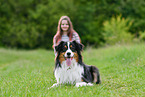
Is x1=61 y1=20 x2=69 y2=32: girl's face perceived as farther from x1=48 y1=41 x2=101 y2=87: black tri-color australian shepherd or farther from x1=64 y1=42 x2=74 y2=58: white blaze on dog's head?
x1=64 y1=42 x2=74 y2=58: white blaze on dog's head

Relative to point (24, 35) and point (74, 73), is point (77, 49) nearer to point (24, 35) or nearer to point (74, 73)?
point (74, 73)

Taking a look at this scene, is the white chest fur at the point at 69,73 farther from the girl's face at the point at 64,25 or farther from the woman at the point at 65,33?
the girl's face at the point at 64,25

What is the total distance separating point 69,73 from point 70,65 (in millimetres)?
223

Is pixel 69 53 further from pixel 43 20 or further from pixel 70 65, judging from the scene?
pixel 43 20

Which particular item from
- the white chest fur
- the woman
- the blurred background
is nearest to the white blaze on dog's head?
the white chest fur

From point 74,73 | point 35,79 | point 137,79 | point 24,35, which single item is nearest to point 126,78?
point 137,79

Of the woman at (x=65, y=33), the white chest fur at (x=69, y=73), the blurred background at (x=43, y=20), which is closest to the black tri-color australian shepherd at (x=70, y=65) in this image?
the white chest fur at (x=69, y=73)

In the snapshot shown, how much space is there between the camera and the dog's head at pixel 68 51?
15.0ft

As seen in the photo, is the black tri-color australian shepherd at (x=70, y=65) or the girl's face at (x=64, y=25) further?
the girl's face at (x=64, y=25)

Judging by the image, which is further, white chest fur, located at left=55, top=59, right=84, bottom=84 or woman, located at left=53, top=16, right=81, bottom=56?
woman, located at left=53, top=16, right=81, bottom=56

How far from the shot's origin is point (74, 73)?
16.1 feet

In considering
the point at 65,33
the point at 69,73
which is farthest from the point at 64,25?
the point at 69,73

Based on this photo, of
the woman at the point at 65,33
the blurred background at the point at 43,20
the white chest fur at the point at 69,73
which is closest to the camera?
the white chest fur at the point at 69,73

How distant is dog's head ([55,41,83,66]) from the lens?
15.0ft
